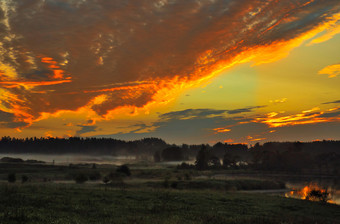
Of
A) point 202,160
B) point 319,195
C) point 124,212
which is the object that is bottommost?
point 319,195

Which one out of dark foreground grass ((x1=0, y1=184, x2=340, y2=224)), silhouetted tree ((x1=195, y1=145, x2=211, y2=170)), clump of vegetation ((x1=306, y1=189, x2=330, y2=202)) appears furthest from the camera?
silhouetted tree ((x1=195, y1=145, x2=211, y2=170))

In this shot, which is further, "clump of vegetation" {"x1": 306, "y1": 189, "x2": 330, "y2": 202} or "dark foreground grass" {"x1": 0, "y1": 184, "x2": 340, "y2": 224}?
"clump of vegetation" {"x1": 306, "y1": 189, "x2": 330, "y2": 202}

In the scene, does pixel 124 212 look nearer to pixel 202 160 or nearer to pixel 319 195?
pixel 319 195

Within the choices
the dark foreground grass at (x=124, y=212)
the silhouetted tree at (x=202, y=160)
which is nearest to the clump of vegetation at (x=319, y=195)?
the dark foreground grass at (x=124, y=212)

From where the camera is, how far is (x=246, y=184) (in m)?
84.2

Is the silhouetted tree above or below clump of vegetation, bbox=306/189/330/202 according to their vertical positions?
above

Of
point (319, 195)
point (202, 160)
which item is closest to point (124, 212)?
point (319, 195)

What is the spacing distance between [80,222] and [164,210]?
1160cm

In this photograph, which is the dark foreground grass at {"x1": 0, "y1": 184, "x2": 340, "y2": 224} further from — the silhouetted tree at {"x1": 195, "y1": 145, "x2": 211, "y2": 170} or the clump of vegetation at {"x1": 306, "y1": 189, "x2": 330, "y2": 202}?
the silhouetted tree at {"x1": 195, "y1": 145, "x2": 211, "y2": 170}

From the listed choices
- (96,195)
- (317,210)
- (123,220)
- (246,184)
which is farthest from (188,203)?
(246,184)

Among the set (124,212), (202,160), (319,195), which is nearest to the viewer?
(124,212)

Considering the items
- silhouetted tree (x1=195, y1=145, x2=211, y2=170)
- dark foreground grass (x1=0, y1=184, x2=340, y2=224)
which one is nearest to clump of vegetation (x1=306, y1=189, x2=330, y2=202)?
dark foreground grass (x1=0, y1=184, x2=340, y2=224)

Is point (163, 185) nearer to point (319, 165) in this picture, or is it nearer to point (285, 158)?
point (285, 158)

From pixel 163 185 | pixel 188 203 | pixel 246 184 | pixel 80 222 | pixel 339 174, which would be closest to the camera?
pixel 80 222
